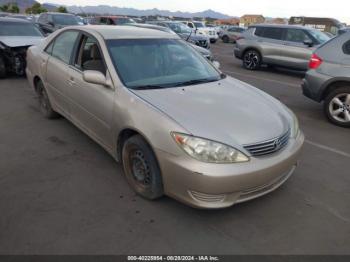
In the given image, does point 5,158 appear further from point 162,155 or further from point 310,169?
point 310,169

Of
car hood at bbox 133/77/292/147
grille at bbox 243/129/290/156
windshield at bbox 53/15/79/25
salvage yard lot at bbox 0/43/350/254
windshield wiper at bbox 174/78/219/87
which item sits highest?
windshield at bbox 53/15/79/25

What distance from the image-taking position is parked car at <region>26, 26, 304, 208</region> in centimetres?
269

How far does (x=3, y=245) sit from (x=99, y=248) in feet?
2.58

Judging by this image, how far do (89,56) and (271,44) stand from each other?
357 inches

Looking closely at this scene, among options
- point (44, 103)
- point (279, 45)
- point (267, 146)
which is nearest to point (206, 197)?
point (267, 146)

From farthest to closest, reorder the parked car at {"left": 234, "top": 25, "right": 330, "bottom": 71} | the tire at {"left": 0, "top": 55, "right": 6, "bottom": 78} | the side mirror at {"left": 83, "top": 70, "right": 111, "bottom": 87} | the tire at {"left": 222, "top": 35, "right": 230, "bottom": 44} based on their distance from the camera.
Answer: the tire at {"left": 222, "top": 35, "right": 230, "bottom": 44}
the parked car at {"left": 234, "top": 25, "right": 330, "bottom": 71}
the tire at {"left": 0, "top": 55, "right": 6, "bottom": 78}
the side mirror at {"left": 83, "top": 70, "right": 111, "bottom": 87}

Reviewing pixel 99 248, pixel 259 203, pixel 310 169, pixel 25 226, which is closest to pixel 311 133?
pixel 310 169

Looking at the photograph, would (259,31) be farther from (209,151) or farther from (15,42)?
(209,151)

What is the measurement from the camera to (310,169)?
402 centimetres

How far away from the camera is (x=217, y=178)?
2605 millimetres

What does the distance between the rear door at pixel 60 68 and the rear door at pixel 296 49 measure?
8.41 meters

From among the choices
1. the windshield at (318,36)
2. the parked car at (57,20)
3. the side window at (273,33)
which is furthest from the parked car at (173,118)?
the parked car at (57,20)

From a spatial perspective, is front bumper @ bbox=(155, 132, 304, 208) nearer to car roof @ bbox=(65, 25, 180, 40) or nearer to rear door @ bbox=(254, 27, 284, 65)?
car roof @ bbox=(65, 25, 180, 40)

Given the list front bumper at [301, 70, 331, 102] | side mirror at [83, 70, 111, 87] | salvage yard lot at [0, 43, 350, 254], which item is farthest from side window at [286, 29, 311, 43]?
side mirror at [83, 70, 111, 87]
